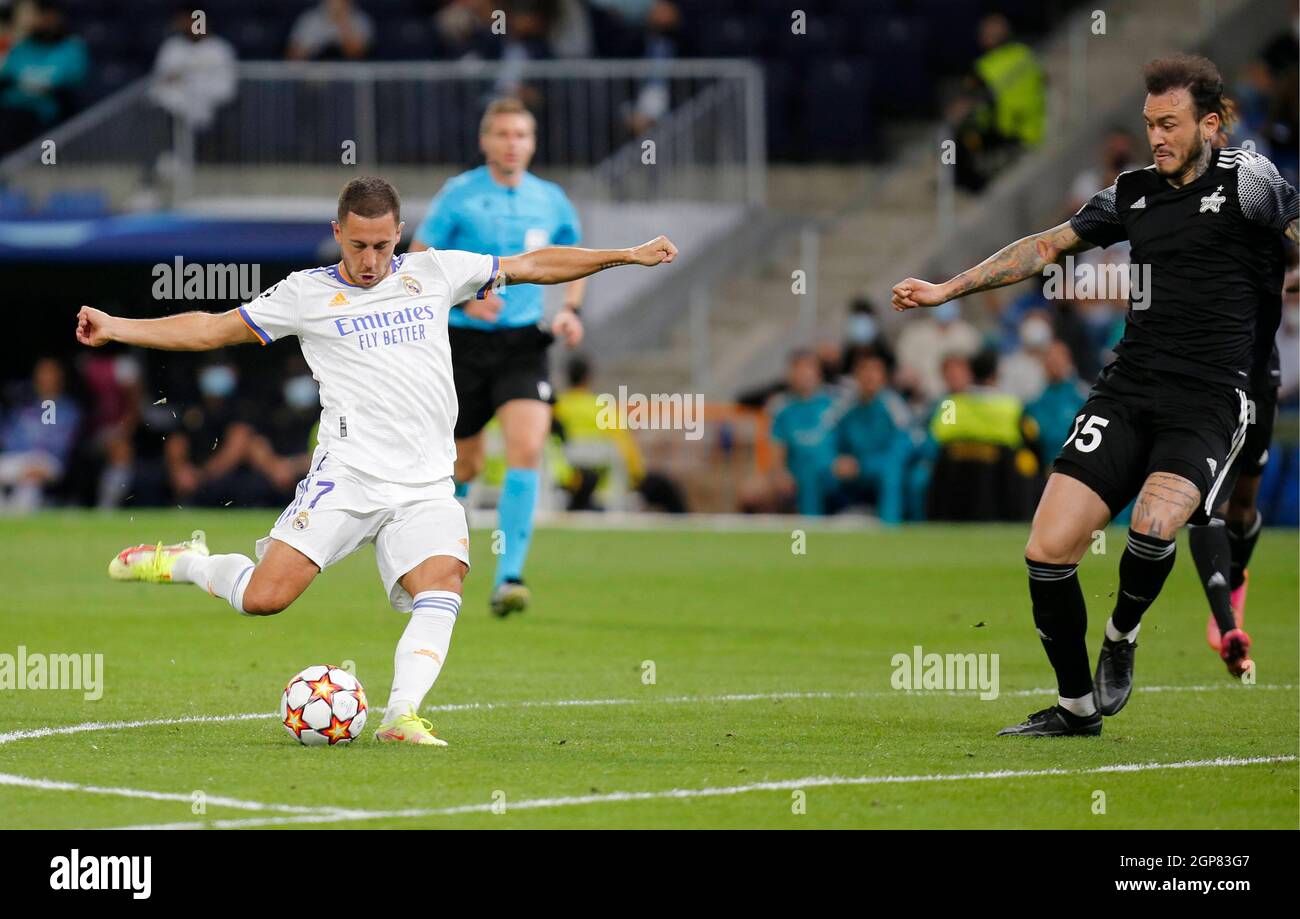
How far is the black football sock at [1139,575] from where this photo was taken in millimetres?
8391

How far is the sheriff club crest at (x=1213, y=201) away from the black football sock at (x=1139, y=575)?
129 centimetres

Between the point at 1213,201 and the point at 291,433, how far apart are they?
16.9m

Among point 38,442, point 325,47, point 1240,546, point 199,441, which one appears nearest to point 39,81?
point 325,47

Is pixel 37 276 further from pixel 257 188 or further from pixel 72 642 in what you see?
pixel 72 642

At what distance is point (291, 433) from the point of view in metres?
24.1

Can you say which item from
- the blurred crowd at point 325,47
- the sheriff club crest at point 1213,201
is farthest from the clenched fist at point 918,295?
the blurred crowd at point 325,47

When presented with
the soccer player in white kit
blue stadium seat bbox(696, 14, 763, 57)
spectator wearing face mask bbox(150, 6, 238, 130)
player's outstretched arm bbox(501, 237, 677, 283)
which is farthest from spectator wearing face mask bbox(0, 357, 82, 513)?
player's outstretched arm bbox(501, 237, 677, 283)

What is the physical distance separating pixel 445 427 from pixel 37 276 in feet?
62.1

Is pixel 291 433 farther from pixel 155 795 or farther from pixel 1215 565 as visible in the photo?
pixel 155 795

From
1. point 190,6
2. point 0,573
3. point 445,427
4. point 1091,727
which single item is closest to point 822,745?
point 1091,727

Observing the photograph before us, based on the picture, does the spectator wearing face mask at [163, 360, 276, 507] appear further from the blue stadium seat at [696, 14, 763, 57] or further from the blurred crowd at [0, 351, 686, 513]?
the blue stadium seat at [696, 14, 763, 57]

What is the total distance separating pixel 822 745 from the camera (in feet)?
→ 26.9

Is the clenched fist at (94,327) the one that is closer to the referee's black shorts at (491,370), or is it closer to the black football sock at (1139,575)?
the black football sock at (1139,575)
